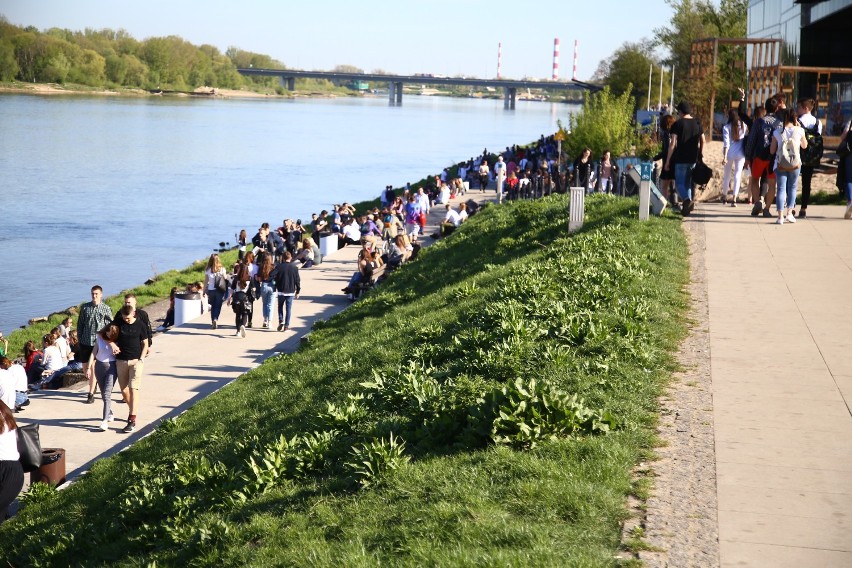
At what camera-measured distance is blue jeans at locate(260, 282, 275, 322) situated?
17250 millimetres

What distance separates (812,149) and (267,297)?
351 inches

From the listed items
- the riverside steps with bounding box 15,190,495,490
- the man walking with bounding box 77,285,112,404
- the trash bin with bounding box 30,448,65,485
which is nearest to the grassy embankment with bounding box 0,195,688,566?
the trash bin with bounding box 30,448,65,485

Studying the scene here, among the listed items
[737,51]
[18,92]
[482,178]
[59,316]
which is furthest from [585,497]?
[18,92]

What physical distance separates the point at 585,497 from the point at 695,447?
1169 millimetres

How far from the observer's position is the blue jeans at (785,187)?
13750 mm

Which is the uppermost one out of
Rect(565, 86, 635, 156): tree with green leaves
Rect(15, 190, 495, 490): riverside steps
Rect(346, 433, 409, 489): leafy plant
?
Rect(565, 86, 635, 156): tree with green leaves

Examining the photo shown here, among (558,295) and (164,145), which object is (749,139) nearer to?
(558,295)

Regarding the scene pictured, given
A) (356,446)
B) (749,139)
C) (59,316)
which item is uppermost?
(749,139)

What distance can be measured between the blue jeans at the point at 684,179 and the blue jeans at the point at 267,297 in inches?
272

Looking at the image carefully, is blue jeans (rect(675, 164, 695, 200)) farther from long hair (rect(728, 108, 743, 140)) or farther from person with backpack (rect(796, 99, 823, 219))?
person with backpack (rect(796, 99, 823, 219))

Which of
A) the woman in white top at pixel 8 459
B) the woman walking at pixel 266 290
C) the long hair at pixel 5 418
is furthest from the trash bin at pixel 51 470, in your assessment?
the woman walking at pixel 266 290

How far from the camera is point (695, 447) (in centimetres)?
600

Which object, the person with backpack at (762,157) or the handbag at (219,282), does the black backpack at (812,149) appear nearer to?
the person with backpack at (762,157)

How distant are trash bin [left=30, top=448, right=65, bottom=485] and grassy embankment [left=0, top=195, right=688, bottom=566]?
0.36m
